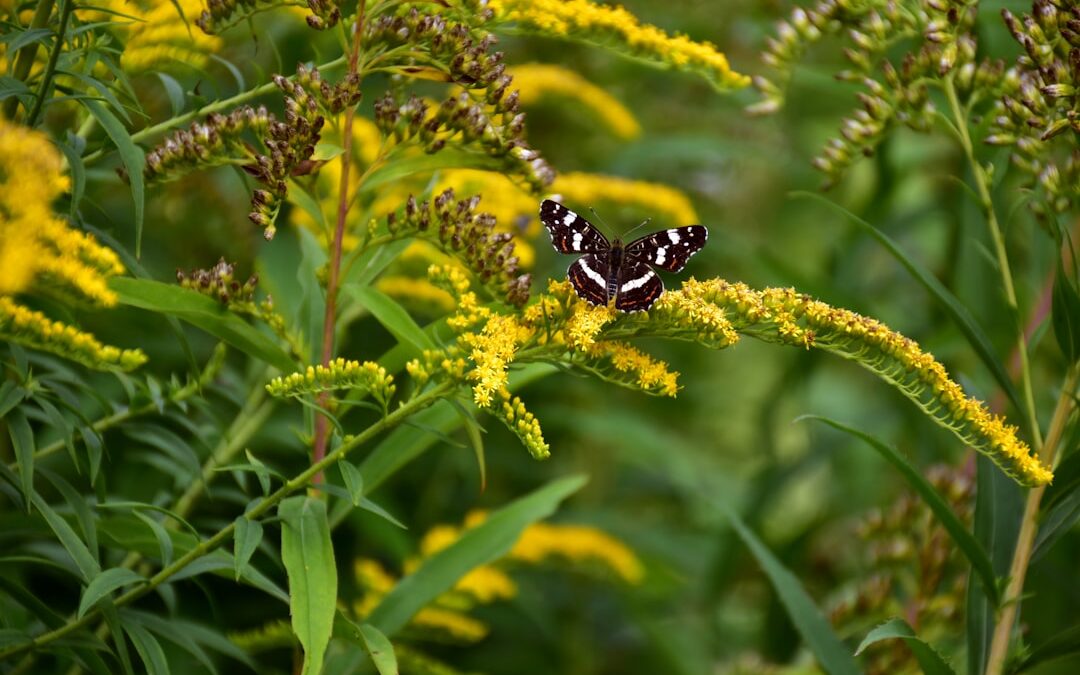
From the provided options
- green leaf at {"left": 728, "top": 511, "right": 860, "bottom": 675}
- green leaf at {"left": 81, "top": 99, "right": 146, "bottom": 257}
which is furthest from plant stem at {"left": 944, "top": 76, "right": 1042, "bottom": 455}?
green leaf at {"left": 81, "top": 99, "right": 146, "bottom": 257}

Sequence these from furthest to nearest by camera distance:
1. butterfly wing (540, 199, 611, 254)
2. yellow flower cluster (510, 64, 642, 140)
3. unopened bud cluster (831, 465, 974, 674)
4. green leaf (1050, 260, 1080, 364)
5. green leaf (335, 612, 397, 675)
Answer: yellow flower cluster (510, 64, 642, 140)
unopened bud cluster (831, 465, 974, 674)
butterfly wing (540, 199, 611, 254)
green leaf (1050, 260, 1080, 364)
green leaf (335, 612, 397, 675)

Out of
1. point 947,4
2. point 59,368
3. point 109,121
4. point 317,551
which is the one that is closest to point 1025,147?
point 947,4

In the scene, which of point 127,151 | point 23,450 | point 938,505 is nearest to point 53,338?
point 23,450

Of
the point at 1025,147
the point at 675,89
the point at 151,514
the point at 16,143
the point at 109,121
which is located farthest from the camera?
the point at 675,89

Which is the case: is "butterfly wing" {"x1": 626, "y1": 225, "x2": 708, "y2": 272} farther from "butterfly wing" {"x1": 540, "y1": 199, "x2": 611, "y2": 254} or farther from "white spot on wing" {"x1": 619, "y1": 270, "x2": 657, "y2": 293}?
"white spot on wing" {"x1": 619, "y1": 270, "x2": 657, "y2": 293}

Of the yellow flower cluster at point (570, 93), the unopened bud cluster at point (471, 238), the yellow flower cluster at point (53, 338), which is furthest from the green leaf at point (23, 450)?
the yellow flower cluster at point (570, 93)

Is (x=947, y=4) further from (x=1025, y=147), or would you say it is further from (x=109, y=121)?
(x=109, y=121)

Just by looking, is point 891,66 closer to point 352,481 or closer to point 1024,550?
point 1024,550
